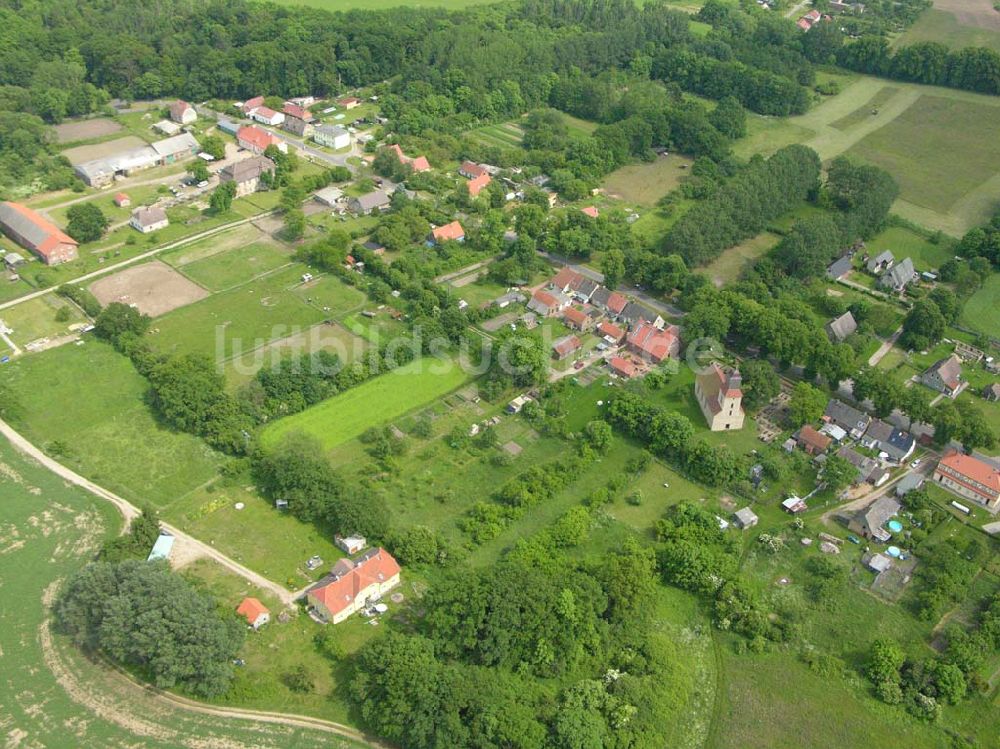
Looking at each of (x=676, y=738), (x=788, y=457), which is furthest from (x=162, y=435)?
(x=788, y=457)

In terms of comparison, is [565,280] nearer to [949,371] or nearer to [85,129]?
[949,371]

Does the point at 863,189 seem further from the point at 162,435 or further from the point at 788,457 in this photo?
the point at 162,435

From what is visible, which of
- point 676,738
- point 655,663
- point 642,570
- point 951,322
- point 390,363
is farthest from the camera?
point 951,322

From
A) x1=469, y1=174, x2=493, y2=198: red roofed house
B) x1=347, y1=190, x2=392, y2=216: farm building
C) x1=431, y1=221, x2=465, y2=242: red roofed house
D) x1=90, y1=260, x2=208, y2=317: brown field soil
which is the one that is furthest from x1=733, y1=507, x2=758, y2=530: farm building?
x1=347, y1=190, x2=392, y2=216: farm building

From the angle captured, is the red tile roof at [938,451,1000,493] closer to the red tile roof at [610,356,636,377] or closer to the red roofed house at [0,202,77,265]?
the red tile roof at [610,356,636,377]

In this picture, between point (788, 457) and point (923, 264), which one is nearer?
point (788, 457)

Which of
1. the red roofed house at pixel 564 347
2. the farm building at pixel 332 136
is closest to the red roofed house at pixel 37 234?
the farm building at pixel 332 136

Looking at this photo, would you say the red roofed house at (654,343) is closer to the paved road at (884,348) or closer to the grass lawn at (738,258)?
the grass lawn at (738,258)

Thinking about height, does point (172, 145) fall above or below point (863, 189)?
below
